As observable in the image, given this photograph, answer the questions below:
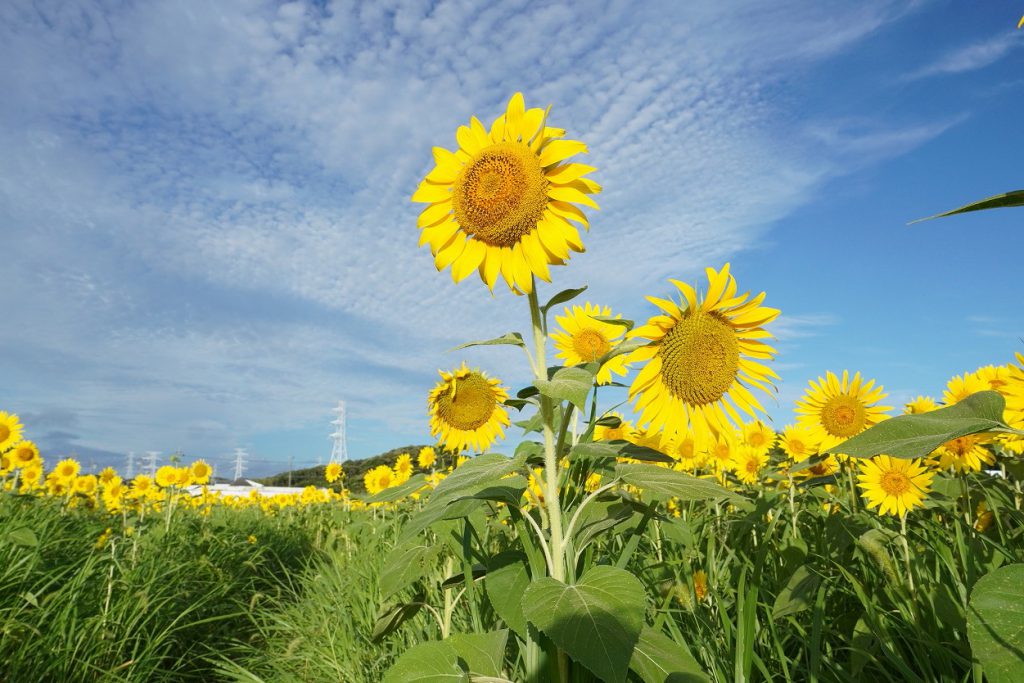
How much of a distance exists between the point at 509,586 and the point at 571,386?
0.62m

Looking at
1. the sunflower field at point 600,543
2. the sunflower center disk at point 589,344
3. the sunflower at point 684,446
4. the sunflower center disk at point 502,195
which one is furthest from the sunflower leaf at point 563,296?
the sunflower center disk at point 589,344

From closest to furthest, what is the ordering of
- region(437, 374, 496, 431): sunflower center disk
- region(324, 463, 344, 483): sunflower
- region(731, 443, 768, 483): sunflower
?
region(437, 374, 496, 431): sunflower center disk → region(731, 443, 768, 483): sunflower → region(324, 463, 344, 483): sunflower

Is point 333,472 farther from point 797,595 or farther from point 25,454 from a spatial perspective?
point 797,595

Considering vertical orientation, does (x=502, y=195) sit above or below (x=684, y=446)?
above

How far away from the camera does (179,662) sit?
3.82 m

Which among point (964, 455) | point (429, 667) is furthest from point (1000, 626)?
point (964, 455)

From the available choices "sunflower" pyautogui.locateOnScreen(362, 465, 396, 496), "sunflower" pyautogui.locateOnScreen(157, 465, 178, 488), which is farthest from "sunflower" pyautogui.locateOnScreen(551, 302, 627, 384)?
"sunflower" pyautogui.locateOnScreen(157, 465, 178, 488)

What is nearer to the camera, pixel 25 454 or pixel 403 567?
pixel 403 567

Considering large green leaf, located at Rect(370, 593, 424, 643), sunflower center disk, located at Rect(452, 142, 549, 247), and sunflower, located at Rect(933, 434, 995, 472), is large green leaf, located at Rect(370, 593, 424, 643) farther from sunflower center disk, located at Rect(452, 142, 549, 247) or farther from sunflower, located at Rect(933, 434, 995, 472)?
sunflower, located at Rect(933, 434, 995, 472)

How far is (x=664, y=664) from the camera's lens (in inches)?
56.9

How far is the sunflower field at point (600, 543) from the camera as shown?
4.69 feet

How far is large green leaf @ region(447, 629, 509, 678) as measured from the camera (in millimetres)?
1591

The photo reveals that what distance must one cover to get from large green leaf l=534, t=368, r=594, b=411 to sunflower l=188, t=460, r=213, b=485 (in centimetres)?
697

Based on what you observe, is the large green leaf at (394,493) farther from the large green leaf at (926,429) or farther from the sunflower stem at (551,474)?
the large green leaf at (926,429)
